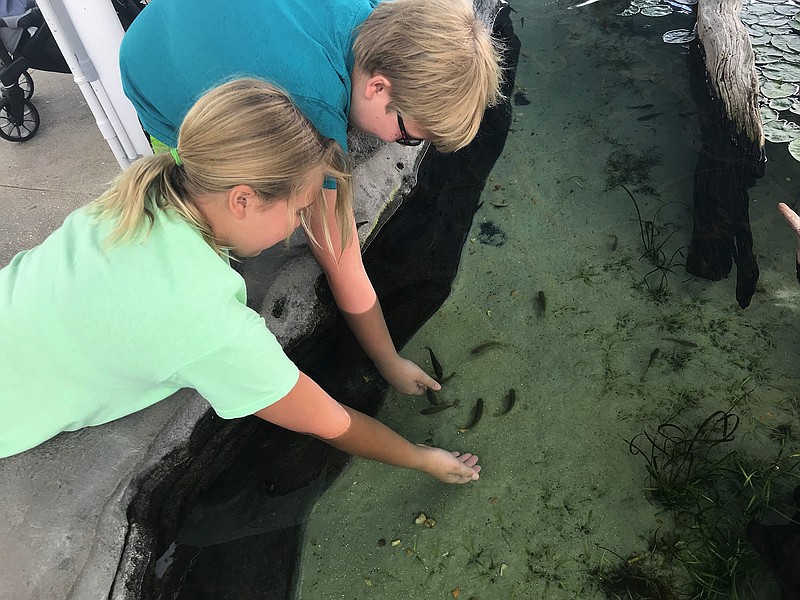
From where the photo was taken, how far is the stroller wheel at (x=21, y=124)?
10.5ft

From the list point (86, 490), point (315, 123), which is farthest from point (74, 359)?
point (315, 123)

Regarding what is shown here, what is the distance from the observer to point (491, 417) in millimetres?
2482

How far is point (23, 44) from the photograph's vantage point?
2.88 meters

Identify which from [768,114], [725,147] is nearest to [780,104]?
[768,114]

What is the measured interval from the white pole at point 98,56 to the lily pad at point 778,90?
4.01 metres

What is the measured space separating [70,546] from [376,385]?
1.34 meters

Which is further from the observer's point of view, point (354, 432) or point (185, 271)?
point (354, 432)

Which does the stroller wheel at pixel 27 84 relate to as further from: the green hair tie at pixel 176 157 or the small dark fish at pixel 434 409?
the small dark fish at pixel 434 409

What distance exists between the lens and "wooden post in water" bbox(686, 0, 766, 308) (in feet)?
9.30

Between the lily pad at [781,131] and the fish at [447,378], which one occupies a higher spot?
the lily pad at [781,131]

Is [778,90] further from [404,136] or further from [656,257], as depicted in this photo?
[404,136]

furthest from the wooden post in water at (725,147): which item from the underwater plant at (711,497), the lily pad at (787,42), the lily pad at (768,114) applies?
the underwater plant at (711,497)

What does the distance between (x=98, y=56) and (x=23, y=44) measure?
0.76 metres

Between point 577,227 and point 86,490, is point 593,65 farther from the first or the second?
point 86,490
